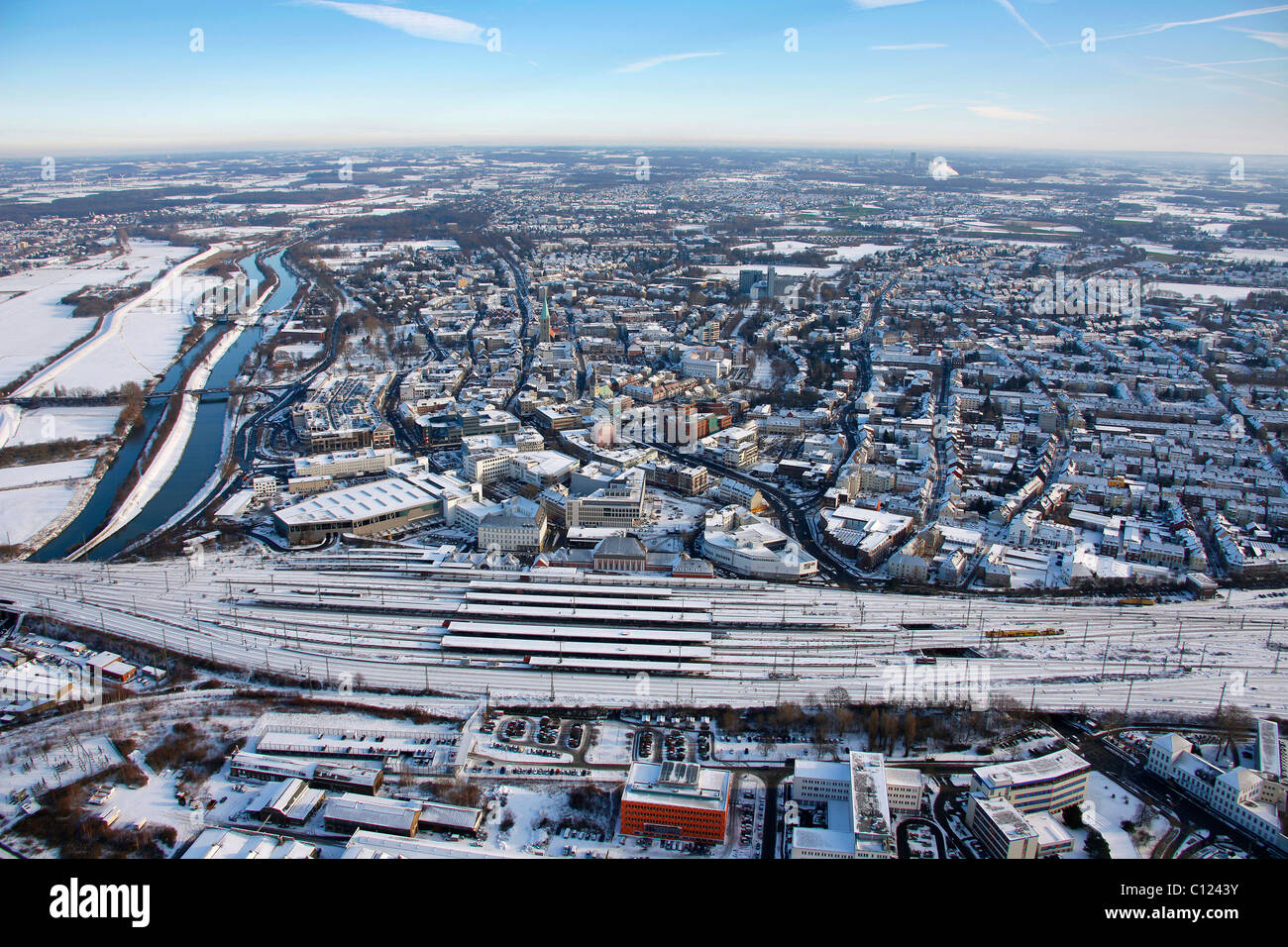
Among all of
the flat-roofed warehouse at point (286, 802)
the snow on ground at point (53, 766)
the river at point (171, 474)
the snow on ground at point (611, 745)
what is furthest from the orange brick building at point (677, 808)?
the river at point (171, 474)

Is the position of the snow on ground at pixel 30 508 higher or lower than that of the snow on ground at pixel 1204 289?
lower

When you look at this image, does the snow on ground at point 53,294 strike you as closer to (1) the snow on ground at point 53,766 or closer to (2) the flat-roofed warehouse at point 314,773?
(1) the snow on ground at point 53,766

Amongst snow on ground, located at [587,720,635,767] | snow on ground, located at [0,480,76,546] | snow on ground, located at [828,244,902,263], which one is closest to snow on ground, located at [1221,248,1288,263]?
snow on ground, located at [828,244,902,263]

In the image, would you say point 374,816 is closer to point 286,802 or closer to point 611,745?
point 286,802

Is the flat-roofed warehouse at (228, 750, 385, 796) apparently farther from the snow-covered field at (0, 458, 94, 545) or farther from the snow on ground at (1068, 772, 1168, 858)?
the snow-covered field at (0, 458, 94, 545)

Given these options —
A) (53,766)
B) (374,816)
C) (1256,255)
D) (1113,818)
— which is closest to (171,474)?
(53,766)

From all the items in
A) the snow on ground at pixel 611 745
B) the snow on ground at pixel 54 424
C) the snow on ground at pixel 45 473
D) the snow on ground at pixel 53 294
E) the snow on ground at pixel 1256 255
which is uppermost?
the snow on ground at pixel 1256 255

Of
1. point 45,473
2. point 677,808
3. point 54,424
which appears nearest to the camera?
point 677,808
